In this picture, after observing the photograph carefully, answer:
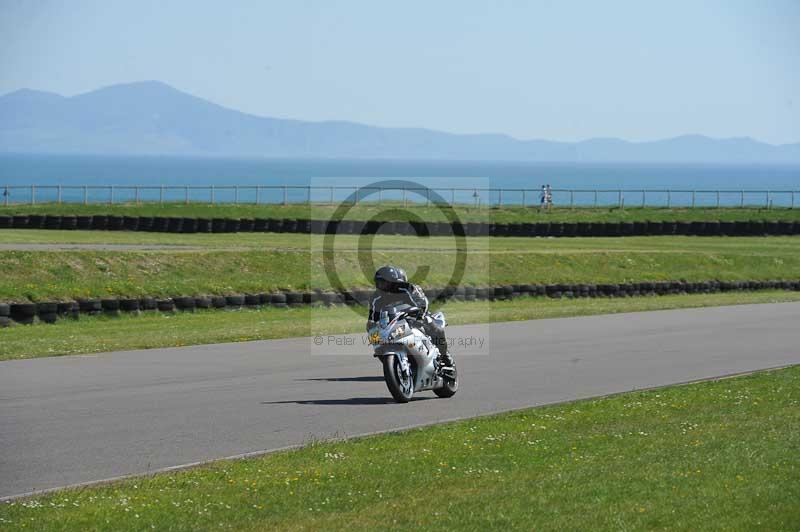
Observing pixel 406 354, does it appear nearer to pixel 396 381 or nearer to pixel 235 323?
pixel 396 381

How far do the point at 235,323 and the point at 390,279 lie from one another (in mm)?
9713

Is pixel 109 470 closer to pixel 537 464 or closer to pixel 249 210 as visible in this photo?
pixel 537 464

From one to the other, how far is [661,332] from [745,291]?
43.8 ft

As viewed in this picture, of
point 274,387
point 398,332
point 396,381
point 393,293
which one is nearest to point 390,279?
point 393,293

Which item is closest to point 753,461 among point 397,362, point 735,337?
point 397,362

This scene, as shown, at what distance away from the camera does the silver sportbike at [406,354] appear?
13461 mm

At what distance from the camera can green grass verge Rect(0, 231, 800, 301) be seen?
26.1m

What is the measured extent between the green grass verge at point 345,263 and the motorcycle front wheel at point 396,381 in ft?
35.0

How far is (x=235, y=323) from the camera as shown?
74.9 feet

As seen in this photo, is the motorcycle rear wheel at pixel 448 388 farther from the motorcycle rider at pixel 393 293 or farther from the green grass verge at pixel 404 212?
the green grass verge at pixel 404 212

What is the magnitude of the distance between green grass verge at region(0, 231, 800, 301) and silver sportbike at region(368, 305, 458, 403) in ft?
34.8

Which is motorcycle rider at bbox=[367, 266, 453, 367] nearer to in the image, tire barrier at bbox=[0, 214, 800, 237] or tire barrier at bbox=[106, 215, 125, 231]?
tire barrier at bbox=[0, 214, 800, 237]

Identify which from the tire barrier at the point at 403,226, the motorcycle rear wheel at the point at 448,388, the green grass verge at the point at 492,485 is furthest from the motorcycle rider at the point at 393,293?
the tire barrier at the point at 403,226

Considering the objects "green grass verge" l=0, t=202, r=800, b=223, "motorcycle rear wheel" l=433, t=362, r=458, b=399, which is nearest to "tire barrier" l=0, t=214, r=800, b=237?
"green grass verge" l=0, t=202, r=800, b=223
